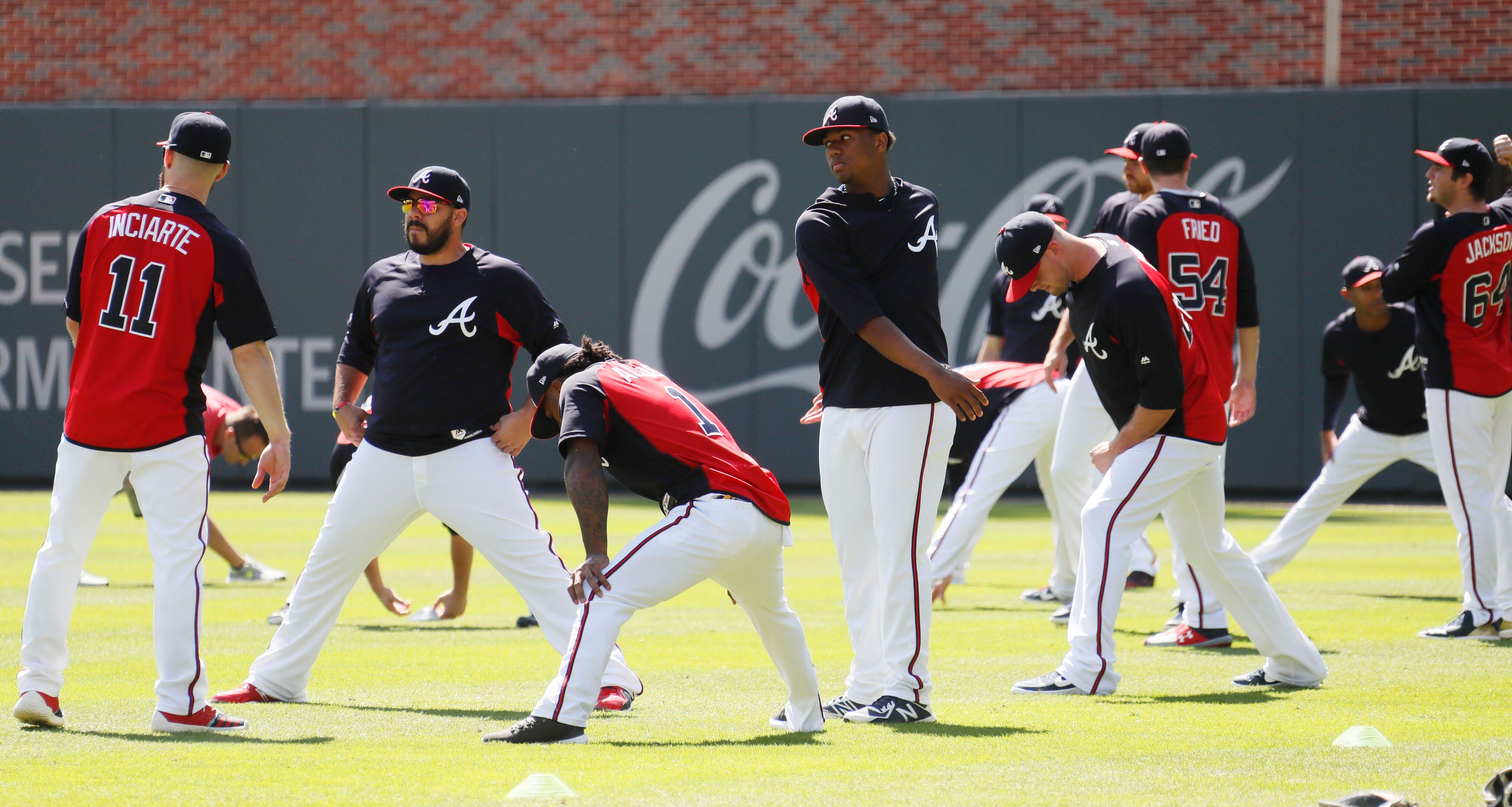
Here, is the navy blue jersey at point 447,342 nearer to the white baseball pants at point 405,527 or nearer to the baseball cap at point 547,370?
the white baseball pants at point 405,527

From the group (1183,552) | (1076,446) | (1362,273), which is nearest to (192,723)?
(1183,552)

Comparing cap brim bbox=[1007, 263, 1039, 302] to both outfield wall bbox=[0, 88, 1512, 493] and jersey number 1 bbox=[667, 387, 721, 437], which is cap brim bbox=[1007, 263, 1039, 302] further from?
outfield wall bbox=[0, 88, 1512, 493]

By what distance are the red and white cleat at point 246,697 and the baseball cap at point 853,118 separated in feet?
10.7

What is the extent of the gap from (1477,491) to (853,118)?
475 centimetres

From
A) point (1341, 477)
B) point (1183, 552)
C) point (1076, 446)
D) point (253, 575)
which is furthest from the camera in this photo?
point (253, 575)

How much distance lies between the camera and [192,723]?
236 inches

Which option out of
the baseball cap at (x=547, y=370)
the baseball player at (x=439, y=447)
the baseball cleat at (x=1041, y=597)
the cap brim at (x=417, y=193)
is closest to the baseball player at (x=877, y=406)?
the baseball cap at (x=547, y=370)

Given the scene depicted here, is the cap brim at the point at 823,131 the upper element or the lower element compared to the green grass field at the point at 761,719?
upper

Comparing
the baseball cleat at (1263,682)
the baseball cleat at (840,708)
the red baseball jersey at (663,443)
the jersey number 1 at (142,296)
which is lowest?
the baseball cleat at (1263,682)

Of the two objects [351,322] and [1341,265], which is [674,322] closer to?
[1341,265]

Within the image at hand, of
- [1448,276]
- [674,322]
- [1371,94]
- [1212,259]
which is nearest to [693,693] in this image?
[1212,259]

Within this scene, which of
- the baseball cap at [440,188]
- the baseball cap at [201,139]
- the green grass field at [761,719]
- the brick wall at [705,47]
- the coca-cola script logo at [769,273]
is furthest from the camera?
the brick wall at [705,47]

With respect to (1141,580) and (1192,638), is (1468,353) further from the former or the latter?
(1141,580)

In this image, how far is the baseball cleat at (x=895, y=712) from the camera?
611 centimetres
